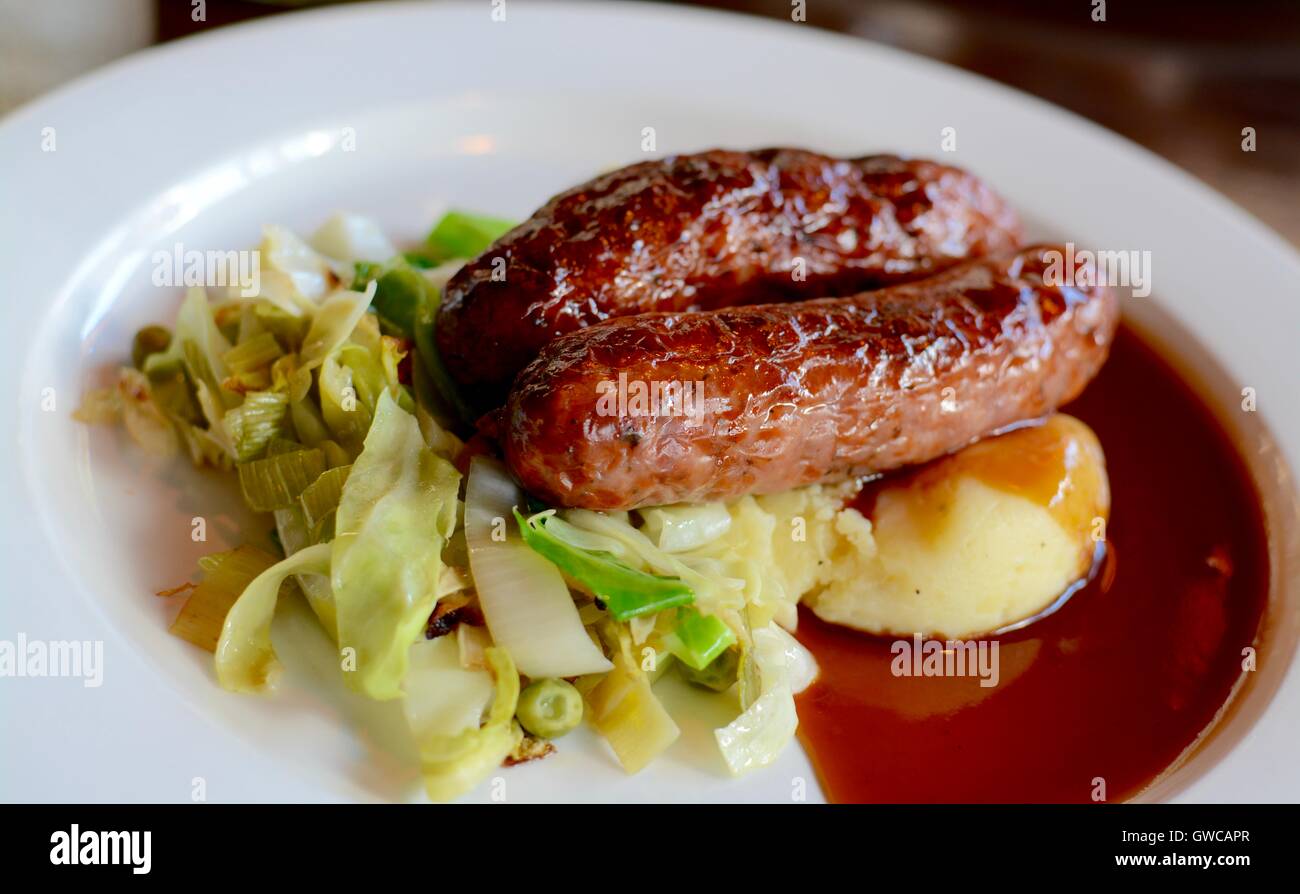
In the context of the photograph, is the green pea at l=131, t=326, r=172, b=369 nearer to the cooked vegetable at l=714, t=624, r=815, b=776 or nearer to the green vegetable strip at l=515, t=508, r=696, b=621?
the green vegetable strip at l=515, t=508, r=696, b=621

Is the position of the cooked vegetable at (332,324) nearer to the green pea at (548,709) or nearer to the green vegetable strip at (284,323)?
the green vegetable strip at (284,323)

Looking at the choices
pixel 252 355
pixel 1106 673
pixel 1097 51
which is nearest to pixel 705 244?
pixel 252 355

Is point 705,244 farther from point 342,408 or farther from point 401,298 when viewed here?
point 342,408

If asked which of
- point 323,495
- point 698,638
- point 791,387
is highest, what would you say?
point 791,387

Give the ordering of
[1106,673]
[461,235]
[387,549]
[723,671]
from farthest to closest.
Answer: [461,235] → [1106,673] → [723,671] → [387,549]

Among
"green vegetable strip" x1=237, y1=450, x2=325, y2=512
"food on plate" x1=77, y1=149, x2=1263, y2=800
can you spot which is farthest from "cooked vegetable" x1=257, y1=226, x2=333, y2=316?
"green vegetable strip" x1=237, y1=450, x2=325, y2=512

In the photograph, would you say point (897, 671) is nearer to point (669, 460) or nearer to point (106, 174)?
point (669, 460)

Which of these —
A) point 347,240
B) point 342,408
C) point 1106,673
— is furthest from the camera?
point 347,240
